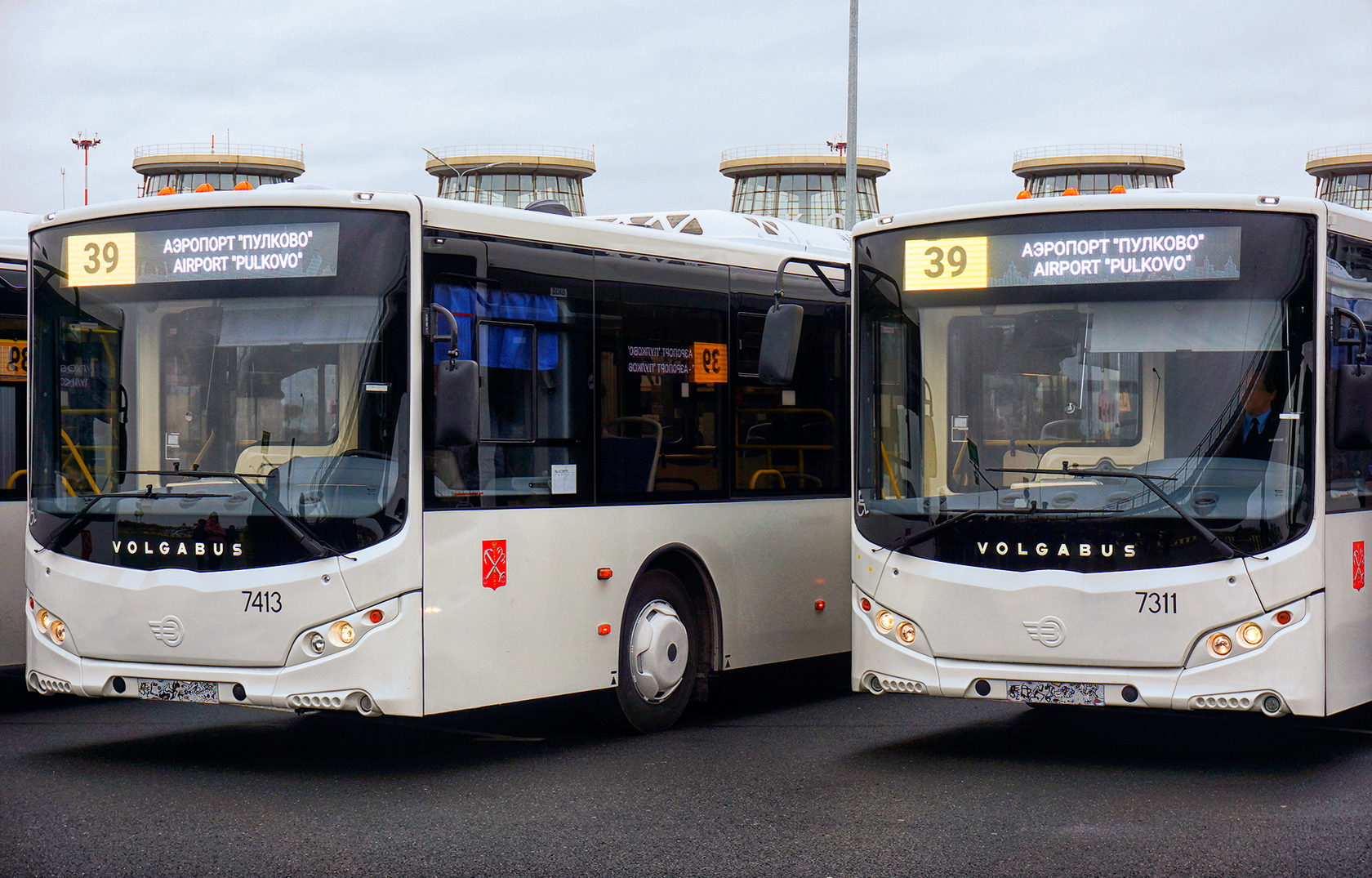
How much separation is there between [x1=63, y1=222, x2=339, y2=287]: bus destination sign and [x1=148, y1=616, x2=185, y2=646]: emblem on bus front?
5.42 feet

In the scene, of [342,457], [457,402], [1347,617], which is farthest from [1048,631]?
[342,457]

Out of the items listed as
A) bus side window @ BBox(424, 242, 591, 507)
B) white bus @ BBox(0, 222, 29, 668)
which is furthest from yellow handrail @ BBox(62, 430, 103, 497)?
bus side window @ BBox(424, 242, 591, 507)

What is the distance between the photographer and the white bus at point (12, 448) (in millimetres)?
10398

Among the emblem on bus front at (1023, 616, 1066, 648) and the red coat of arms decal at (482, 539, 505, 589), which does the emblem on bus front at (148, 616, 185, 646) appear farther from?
the emblem on bus front at (1023, 616, 1066, 648)

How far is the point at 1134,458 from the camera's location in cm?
850

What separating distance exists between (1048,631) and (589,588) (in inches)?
95.9

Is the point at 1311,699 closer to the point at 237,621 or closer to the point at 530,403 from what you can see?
the point at 530,403

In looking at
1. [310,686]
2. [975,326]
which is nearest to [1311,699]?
[975,326]

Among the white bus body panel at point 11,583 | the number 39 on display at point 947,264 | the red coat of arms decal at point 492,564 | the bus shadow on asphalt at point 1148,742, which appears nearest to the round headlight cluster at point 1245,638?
the bus shadow on asphalt at point 1148,742

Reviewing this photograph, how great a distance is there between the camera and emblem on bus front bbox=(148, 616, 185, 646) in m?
8.65

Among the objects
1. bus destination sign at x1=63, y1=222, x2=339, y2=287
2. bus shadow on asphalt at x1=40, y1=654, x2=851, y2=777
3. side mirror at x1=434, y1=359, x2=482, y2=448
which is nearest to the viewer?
side mirror at x1=434, y1=359, x2=482, y2=448

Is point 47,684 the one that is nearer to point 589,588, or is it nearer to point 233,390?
point 233,390

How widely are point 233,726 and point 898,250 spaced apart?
15.6 feet

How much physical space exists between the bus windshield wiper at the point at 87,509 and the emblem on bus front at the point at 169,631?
593 millimetres
